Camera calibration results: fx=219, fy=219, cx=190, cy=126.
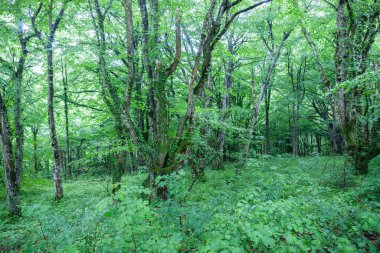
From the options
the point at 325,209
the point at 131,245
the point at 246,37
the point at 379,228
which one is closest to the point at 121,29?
the point at 246,37

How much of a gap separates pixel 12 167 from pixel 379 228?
10.6 metres

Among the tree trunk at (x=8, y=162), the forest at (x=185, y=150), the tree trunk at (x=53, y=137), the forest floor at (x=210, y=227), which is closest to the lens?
the forest floor at (x=210, y=227)

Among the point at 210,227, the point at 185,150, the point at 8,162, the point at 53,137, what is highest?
the point at 53,137

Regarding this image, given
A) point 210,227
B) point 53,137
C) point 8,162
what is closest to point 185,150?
point 210,227

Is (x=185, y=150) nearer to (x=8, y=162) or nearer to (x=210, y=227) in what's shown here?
(x=210, y=227)

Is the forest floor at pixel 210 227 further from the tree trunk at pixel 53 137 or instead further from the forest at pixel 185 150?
the tree trunk at pixel 53 137

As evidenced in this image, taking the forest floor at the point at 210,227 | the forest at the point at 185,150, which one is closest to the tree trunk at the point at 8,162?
the forest at the point at 185,150

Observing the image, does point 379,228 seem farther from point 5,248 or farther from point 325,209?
point 5,248

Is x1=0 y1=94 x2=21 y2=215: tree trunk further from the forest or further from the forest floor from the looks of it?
the forest floor

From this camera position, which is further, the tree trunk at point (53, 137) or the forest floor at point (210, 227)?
the tree trunk at point (53, 137)

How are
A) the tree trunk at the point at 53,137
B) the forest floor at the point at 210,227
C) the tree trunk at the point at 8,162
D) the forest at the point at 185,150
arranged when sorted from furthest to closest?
the tree trunk at the point at 53,137 < the tree trunk at the point at 8,162 < the forest at the point at 185,150 < the forest floor at the point at 210,227

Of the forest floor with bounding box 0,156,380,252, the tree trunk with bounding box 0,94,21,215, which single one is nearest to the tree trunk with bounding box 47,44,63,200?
the tree trunk with bounding box 0,94,21,215

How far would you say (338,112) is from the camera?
9.25m

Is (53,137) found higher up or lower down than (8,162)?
higher up
